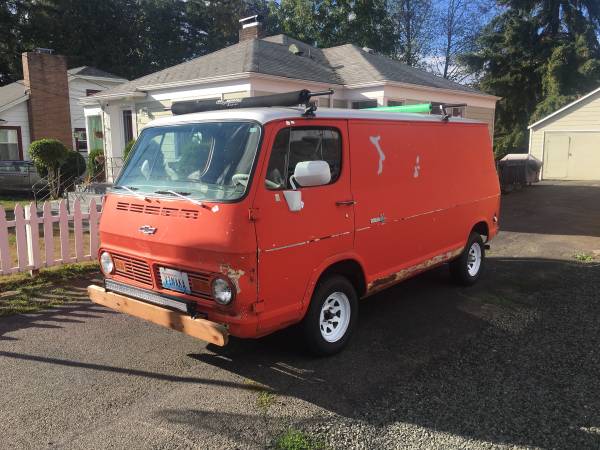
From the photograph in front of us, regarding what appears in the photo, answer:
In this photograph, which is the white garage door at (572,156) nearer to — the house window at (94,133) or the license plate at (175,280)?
the house window at (94,133)

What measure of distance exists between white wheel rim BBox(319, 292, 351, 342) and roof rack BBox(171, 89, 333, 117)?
172 cm

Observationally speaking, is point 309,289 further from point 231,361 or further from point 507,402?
point 507,402

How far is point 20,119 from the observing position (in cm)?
2427

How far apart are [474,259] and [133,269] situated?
4925 millimetres

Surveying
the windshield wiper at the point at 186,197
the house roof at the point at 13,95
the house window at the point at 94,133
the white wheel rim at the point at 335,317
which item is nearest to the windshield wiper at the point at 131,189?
the windshield wiper at the point at 186,197

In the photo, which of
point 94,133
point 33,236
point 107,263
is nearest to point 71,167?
point 94,133

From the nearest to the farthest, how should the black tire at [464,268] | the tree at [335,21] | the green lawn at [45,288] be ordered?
the green lawn at [45,288]
the black tire at [464,268]
the tree at [335,21]

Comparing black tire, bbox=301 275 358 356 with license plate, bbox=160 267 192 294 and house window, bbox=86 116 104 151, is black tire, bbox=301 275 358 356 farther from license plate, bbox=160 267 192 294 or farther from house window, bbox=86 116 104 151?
house window, bbox=86 116 104 151

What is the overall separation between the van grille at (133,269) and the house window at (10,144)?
77.9 feet

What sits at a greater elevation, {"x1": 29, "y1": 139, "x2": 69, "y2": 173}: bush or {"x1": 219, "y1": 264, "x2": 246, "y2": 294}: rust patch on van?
{"x1": 29, "y1": 139, "x2": 69, "y2": 173}: bush

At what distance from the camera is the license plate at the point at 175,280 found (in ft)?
13.0

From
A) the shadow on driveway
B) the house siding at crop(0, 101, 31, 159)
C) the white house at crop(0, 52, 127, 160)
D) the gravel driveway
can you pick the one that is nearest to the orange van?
the gravel driveway

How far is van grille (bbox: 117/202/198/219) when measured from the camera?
12.7ft

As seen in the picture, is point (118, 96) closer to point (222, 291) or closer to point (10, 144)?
point (10, 144)
